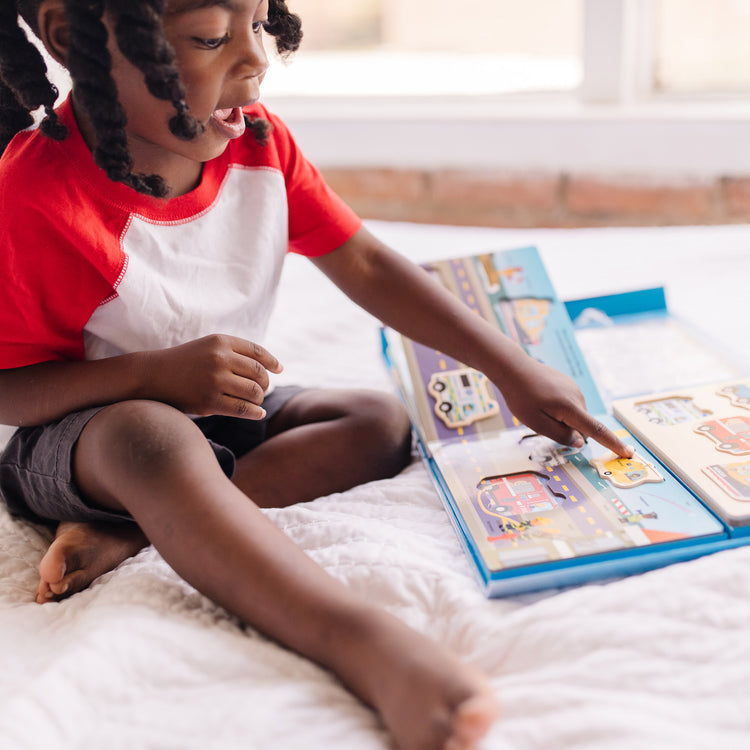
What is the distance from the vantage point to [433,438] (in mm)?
789

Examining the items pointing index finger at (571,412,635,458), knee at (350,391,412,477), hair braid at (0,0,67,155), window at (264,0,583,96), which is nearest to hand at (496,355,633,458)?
pointing index finger at (571,412,635,458)

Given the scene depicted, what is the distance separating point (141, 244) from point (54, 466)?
0.19 metres

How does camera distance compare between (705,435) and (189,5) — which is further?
(705,435)

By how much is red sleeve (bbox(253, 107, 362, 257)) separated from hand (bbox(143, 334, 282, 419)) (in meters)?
0.22

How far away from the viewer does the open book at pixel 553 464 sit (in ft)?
1.90

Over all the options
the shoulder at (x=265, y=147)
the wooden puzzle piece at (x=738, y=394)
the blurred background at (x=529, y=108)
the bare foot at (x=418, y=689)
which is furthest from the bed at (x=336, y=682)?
the blurred background at (x=529, y=108)

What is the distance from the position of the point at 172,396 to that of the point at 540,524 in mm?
289

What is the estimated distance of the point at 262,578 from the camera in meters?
0.52

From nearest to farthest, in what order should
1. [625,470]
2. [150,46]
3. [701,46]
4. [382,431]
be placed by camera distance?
[150,46], [625,470], [382,431], [701,46]

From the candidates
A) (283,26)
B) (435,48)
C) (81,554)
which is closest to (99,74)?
(283,26)

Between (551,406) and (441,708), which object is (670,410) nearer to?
(551,406)

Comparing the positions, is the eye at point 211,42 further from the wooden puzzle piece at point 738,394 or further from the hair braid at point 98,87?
the wooden puzzle piece at point 738,394

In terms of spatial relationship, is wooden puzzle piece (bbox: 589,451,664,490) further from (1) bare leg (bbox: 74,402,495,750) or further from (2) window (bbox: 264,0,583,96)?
(2) window (bbox: 264,0,583,96)

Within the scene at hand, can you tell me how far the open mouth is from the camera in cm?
67
